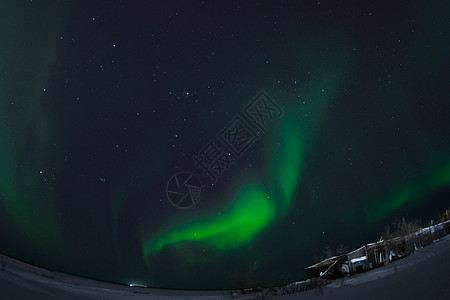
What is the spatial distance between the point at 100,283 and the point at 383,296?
16.5 m

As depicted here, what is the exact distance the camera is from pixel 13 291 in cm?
1167

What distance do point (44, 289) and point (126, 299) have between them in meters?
3.20

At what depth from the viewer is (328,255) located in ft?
69.8

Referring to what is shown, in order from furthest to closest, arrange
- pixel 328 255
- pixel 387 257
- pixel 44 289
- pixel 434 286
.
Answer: pixel 328 255
pixel 387 257
pixel 44 289
pixel 434 286

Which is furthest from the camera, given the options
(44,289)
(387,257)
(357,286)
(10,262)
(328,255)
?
(328,255)

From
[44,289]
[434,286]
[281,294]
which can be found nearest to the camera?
[434,286]

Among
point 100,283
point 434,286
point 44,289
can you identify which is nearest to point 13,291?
point 44,289

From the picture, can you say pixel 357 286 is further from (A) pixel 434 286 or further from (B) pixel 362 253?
(B) pixel 362 253

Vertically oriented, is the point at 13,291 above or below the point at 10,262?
below

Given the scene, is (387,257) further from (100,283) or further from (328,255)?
(100,283)

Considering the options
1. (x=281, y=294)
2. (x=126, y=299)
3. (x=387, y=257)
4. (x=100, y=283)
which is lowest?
(x=387, y=257)

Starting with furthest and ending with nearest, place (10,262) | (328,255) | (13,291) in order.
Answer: (328,255), (10,262), (13,291)

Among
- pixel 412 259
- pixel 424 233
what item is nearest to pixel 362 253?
pixel 424 233

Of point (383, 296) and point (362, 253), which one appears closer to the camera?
point (383, 296)
